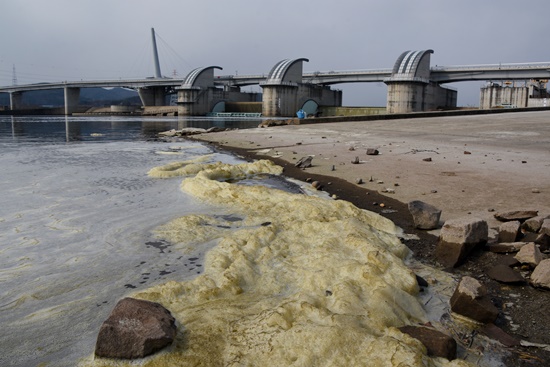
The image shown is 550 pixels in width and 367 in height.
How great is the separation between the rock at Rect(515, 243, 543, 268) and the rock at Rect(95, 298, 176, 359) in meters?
2.83

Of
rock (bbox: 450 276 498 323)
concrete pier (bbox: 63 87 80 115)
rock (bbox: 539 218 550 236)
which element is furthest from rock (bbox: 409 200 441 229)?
concrete pier (bbox: 63 87 80 115)

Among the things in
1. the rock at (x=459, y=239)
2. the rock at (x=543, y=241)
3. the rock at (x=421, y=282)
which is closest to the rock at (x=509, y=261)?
the rock at (x=459, y=239)

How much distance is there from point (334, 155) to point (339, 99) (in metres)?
84.2

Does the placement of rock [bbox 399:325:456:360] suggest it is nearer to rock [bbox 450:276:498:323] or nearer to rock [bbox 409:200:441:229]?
rock [bbox 450:276:498:323]

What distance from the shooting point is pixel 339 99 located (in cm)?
9212

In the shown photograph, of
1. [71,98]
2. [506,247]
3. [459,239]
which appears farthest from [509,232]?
[71,98]

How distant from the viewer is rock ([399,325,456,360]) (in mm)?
2289

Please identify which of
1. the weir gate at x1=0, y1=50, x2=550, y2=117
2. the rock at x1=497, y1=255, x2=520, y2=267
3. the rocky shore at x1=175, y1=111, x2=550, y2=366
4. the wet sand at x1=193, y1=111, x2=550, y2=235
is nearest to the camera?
the rocky shore at x1=175, y1=111, x2=550, y2=366

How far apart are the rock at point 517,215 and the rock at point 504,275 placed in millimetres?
1290

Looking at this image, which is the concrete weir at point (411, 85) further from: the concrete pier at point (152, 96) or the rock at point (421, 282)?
the rock at point (421, 282)

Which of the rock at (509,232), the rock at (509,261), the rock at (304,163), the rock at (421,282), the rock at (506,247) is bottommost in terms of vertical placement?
the rock at (421,282)

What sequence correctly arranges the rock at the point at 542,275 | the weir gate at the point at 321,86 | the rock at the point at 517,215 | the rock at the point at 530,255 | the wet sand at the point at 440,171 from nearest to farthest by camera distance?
the rock at the point at 542,275
the rock at the point at 530,255
the rock at the point at 517,215
the wet sand at the point at 440,171
the weir gate at the point at 321,86

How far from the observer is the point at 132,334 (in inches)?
88.8

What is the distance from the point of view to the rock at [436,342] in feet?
7.51
